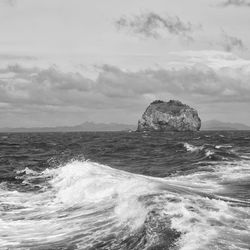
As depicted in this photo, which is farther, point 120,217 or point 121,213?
point 121,213

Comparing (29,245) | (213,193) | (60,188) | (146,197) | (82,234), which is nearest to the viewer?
(29,245)

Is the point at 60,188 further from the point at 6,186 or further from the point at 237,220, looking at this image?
the point at 237,220

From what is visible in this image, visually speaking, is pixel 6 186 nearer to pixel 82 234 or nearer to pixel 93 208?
pixel 93 208

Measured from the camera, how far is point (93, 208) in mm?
20219

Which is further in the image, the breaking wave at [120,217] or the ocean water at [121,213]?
the ocean water at [121,213]

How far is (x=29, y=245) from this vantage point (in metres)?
14.5

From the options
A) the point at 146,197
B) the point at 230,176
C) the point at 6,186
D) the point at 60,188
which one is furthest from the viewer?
the point at 230,176

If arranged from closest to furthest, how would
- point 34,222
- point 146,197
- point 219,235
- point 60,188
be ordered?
point 219,235 < point 34,222 < point 146,197 < point 60,188

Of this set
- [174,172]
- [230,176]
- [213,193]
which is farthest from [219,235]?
[174,172]

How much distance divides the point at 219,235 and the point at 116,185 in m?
11.9

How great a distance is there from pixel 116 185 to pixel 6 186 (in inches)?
364

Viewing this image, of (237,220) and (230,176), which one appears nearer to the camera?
(237,220)

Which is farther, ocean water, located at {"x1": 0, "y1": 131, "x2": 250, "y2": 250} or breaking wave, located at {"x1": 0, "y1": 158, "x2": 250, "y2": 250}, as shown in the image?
ocean water, located at {"x1": 0, "y1": 131, "x2": 250, "y2": 250}

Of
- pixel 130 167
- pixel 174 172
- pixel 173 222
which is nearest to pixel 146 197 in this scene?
pixel 173 222
